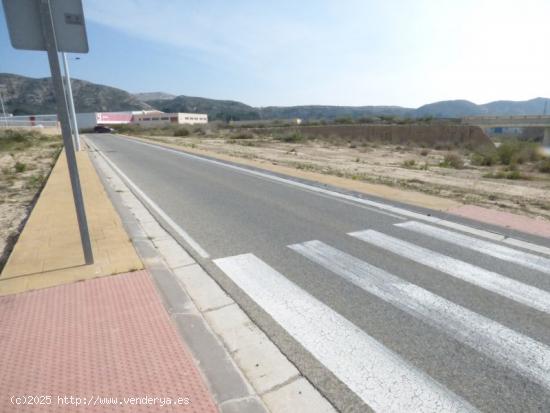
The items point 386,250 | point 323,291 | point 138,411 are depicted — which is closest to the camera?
point 138,411

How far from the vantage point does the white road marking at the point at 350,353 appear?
2438 mm

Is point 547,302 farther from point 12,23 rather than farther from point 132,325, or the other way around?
point 12,23

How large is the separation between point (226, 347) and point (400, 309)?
1.87 m

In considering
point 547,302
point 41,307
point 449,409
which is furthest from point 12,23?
point 547,302

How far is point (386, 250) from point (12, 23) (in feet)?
17.9

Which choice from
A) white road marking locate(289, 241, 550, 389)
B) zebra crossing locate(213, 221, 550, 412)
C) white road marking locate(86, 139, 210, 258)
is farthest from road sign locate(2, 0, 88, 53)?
white road marking locate(289, 241, 550, 389)

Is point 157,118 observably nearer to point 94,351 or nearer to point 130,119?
point 130,119

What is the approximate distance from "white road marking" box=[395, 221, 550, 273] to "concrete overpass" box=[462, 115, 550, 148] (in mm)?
69614

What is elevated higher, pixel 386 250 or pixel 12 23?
pixel 12 23

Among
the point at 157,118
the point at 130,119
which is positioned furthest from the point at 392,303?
the point at 157,118

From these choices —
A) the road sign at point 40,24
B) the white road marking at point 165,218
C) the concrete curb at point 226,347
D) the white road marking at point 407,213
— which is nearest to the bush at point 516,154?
the white road marking at point 407,213

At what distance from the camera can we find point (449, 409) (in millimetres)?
2361

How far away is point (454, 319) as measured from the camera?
3.46 m

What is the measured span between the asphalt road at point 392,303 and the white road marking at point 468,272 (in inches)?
0.7
